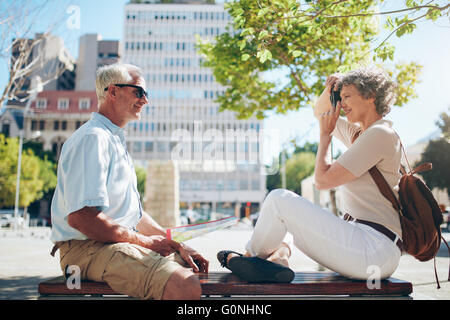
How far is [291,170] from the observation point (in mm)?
69812

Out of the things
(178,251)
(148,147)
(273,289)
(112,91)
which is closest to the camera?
(273,289)

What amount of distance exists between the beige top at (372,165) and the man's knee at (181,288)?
3.36 ft

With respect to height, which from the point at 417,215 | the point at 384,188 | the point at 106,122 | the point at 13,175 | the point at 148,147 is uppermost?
the point at 148,147

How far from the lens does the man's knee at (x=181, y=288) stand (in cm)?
187

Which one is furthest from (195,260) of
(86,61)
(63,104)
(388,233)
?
(86,61)

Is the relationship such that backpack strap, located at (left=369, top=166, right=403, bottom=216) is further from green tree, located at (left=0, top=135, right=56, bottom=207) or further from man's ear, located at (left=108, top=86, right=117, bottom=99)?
green tree, located at (left=0, top=135, right=56, bottom=207)

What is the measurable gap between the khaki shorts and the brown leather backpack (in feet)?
4.09

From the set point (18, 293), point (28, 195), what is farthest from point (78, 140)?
point (28, 195)

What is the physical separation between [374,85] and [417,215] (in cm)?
84

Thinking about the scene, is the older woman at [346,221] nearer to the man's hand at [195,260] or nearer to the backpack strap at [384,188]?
the backpack strap at [384,188]

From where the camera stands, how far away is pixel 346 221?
2168 millimetres

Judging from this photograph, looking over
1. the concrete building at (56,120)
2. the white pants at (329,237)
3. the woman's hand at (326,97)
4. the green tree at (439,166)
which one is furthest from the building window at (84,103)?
the white pants at (329,237)

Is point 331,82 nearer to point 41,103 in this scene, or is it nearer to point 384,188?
point 384,188

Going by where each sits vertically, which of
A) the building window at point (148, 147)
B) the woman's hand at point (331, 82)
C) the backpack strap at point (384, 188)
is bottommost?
the backpack strap at point (384, 188)
